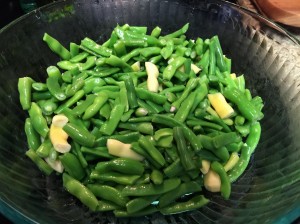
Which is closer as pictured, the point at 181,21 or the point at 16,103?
the point at 16,103

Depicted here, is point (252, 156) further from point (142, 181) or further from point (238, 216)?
point (142, 181)

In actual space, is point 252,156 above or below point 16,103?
below

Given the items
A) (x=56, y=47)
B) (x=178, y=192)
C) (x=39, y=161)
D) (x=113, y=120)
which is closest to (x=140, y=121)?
(x=113, y=120)

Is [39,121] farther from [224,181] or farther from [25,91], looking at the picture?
[224,181]

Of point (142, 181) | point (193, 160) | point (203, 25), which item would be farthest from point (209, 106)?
point (203, 25)

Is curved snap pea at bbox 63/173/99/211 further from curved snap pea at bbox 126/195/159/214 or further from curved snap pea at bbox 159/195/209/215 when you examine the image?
curved snap pea at bbox 159/195/209/215

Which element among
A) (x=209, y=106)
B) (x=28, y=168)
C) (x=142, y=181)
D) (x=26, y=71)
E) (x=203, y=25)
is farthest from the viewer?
(x=203, y=25)

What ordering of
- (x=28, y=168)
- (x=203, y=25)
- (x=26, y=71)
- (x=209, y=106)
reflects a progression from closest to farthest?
(x=28, y=168), (x=209, y=106), (x=26, y=71), (x=203, y=25)
